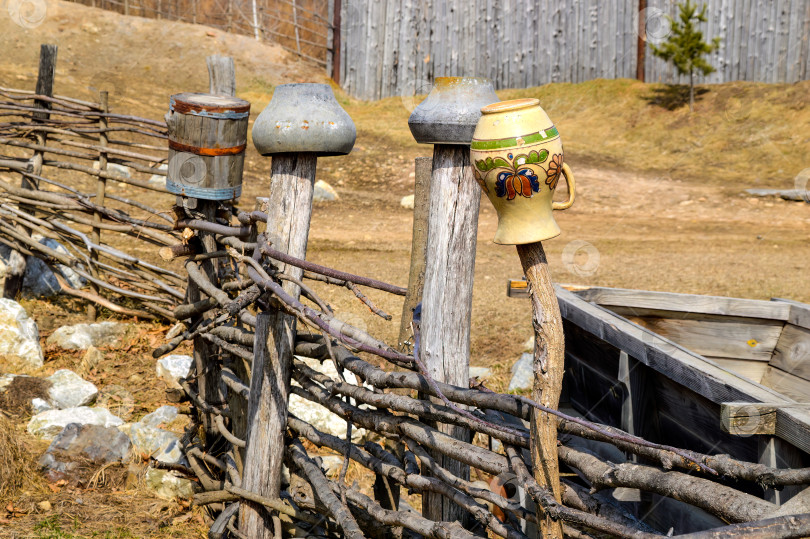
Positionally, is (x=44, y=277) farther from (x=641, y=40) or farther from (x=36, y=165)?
(x=641, y=40)

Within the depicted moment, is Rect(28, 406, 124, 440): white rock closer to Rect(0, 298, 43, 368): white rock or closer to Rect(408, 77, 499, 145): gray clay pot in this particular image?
Rect(0, 298, 43, 368): white rock

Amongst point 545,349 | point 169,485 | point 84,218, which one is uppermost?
point 84,218

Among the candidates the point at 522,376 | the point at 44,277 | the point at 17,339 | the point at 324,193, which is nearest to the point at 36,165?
the point at 44,277

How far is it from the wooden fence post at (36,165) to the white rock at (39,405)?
196cm

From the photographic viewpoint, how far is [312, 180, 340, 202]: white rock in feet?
33.8

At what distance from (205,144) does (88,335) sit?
129 inches

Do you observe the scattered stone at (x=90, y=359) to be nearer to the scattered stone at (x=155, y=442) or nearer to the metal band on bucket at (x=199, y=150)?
the scattered stone at (x=155, y=442)

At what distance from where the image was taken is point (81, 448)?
4105mm

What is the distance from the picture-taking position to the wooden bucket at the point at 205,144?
316 centimetres

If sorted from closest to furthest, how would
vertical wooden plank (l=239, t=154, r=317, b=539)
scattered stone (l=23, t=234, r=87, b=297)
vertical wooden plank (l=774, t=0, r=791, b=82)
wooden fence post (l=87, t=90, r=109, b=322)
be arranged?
vertical wooden plank (l=239, t=154, r=317, b=539) < wooden fence post (l=87, t=90, r=109, b=322) < scattered stone (l=23, t=234, r=87, b=297) < vertical wooden plank (l=774, t=0, r=791, b=82)

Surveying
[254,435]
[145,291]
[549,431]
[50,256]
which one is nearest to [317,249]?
[145,291]

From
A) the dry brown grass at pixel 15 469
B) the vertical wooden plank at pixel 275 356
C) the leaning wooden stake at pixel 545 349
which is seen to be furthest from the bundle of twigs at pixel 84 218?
the leaning wooden stake at pixel 545 349

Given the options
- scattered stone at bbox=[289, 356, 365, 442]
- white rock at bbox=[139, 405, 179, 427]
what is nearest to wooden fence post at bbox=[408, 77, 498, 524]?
scattered stone at bbox=[289, 356, 365, 442]

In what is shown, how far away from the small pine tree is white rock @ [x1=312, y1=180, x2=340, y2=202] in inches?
274
